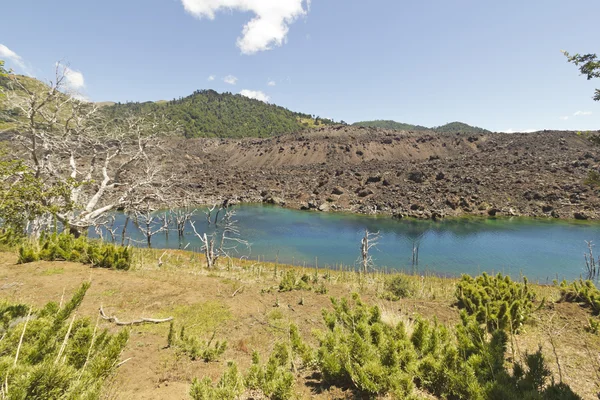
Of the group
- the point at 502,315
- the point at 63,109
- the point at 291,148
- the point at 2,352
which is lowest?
the point at 502,315

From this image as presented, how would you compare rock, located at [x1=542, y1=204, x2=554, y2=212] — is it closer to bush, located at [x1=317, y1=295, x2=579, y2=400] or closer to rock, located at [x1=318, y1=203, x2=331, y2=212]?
rock, located at [x1=318, y1=203, x2=331, y2=212]

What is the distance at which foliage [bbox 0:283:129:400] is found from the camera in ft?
7.44

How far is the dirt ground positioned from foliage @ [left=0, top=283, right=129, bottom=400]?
1.25m

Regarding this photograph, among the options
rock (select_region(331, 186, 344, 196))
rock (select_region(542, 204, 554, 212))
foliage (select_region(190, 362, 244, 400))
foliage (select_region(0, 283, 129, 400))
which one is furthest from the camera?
rock (select_region(331, 186, 344, 196))

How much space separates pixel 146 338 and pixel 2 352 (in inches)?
167

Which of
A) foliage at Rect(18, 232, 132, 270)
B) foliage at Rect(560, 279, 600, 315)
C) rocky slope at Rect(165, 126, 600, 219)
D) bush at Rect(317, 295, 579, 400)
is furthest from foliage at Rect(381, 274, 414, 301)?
rocky slope at Rect(165, 126, 600, 219)

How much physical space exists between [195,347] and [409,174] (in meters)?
69.3

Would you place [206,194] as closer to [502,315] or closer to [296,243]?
[296,243]

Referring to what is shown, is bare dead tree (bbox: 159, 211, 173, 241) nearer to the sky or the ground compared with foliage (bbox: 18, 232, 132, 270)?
nearer to the ground

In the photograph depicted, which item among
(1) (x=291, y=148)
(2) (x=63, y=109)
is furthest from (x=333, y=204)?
(2) (x=63, y=109)

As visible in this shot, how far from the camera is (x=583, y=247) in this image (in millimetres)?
34344

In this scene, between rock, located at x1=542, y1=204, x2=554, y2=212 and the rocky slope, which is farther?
the rocky slope

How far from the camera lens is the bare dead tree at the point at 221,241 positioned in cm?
1895

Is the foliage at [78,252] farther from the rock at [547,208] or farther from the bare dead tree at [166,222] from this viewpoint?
the rock at [547,208]
